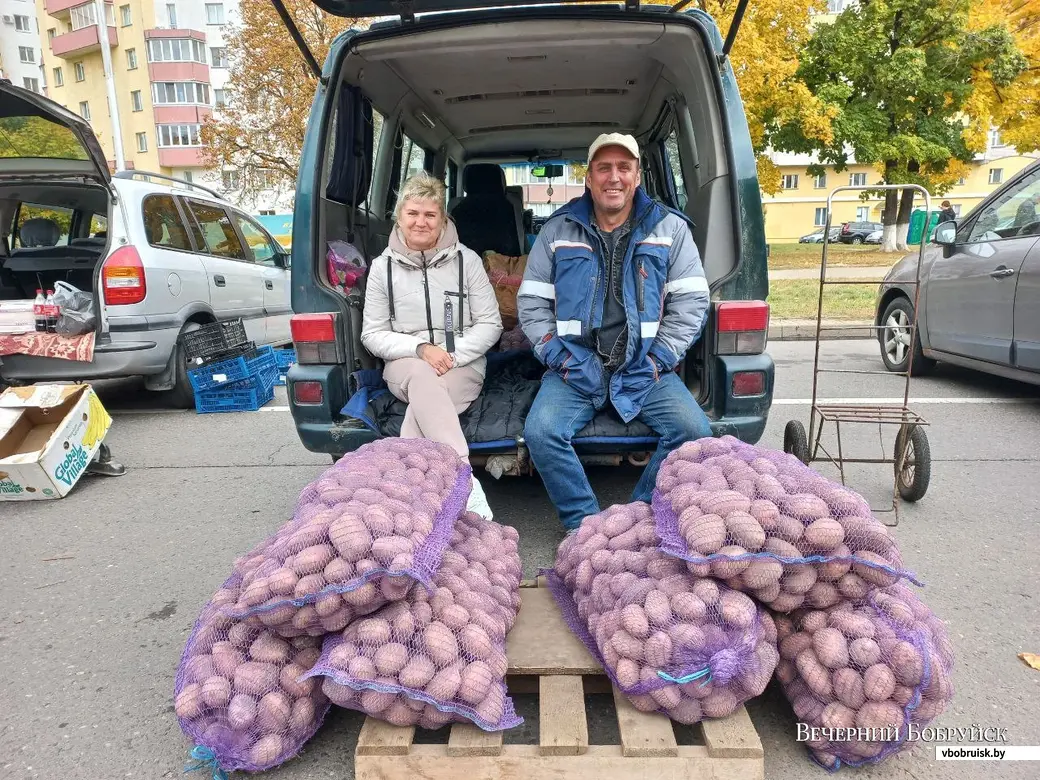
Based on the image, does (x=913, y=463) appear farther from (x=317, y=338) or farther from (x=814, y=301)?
(x=814, y=301)

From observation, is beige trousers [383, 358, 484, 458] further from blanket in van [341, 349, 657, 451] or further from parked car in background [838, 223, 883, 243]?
parked car in background [838, 223, 883, 243]

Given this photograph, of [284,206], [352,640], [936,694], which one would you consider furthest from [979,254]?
[284,206]

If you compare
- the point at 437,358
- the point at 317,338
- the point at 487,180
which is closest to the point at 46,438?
the point at 317,338

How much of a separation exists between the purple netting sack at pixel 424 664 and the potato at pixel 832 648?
840 mm

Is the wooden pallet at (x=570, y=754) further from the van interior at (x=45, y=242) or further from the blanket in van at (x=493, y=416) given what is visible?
the van interior at (x=45, y=242)

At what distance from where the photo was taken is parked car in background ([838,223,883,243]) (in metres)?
37.1

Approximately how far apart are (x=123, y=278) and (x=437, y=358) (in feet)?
11.4

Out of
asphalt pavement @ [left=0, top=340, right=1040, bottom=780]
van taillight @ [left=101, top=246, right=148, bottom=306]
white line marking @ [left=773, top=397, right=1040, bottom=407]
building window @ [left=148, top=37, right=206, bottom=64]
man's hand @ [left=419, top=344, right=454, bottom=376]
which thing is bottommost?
asphalt pavement @ [left=0, top=340, right=1040, bottom=780]

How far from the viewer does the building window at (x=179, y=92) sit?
136ft

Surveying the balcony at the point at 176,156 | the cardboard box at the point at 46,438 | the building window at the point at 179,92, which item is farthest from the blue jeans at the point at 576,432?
the building window at the point at 179,92

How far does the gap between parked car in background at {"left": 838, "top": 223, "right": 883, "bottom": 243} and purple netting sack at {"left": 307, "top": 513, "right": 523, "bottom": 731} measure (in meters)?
38.9

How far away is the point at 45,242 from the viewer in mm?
7066

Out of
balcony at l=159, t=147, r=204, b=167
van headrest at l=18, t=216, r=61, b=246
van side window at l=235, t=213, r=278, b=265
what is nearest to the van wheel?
van side window at l=235, t=213, r=278, b=265

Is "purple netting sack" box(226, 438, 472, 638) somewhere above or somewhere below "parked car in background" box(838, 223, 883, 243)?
below
